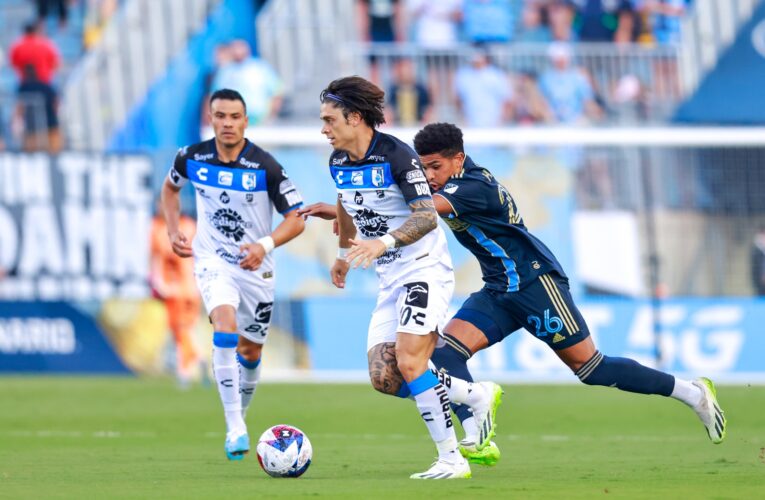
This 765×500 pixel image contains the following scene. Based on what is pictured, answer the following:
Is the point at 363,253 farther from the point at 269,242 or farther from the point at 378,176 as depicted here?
the point at 269,242

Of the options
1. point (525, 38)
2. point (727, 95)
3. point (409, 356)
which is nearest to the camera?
point (409, 356)

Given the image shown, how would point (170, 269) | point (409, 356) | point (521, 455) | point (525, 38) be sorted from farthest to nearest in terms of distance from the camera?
point (525, 38) < point (170, 269) < point (521, 455) < point (409, 356)

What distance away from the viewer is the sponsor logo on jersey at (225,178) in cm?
1193

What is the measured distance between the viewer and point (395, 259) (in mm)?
9836

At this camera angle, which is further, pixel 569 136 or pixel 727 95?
pixel 727 95

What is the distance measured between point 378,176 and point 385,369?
129 centimetres

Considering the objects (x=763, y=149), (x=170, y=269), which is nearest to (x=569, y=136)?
(x=763, y=149)

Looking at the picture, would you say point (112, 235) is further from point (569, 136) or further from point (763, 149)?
point (763, 149)

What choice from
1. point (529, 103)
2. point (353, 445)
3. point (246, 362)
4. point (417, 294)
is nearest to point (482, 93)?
point (529, 103)

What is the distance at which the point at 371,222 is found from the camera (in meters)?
9.81

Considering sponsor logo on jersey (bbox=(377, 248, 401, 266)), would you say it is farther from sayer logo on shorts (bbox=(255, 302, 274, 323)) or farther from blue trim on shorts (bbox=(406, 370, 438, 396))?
sayer logo on shorts (bbox=(255, 302, 274, 323))

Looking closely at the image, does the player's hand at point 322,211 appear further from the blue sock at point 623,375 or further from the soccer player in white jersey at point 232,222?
the blue sock at point 623,375

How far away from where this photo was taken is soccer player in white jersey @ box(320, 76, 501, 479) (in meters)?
9.34

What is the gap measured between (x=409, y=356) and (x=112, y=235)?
1402 cm
